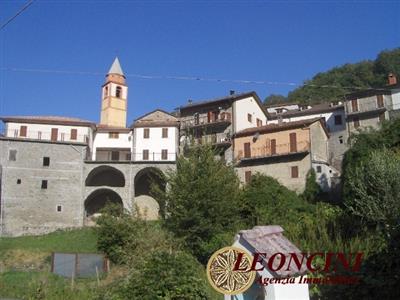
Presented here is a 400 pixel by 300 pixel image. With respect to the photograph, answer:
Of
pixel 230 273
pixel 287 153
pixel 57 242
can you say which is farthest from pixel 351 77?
pixel 230 273

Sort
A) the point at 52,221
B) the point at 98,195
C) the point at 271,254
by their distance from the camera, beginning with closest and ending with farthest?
the point at 271,254, the point at 52,221, the point at 98,195

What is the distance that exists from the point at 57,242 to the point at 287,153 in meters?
22.7

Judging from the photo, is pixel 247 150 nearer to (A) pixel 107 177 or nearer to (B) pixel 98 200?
(A) pixel 107 177

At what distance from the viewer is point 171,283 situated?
8.18 meters

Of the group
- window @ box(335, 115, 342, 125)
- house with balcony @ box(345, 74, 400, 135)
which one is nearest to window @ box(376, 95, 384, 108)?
house with balcony @ box(345, 74, 400, 135)

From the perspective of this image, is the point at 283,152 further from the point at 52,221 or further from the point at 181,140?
the point at 52,221

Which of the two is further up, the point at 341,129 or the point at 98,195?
the point at 341,129

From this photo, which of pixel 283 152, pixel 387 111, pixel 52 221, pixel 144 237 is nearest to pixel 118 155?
pixel 52 221

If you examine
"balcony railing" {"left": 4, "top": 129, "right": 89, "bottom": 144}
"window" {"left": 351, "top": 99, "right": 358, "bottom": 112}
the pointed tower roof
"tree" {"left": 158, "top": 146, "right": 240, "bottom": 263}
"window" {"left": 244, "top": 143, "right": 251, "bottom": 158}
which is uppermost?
the pointed tower roof

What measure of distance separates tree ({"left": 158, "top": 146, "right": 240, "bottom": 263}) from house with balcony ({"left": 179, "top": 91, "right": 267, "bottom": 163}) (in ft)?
71.9

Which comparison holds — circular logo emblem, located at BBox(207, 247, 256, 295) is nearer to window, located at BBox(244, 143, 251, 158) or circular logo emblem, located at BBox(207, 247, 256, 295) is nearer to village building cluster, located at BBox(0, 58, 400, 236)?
village building cluster, located at BBox(0, 58, 400, 236)

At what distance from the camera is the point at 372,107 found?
167 ft

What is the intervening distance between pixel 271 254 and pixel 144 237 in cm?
1355

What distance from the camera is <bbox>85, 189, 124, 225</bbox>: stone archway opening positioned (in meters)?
52.7
